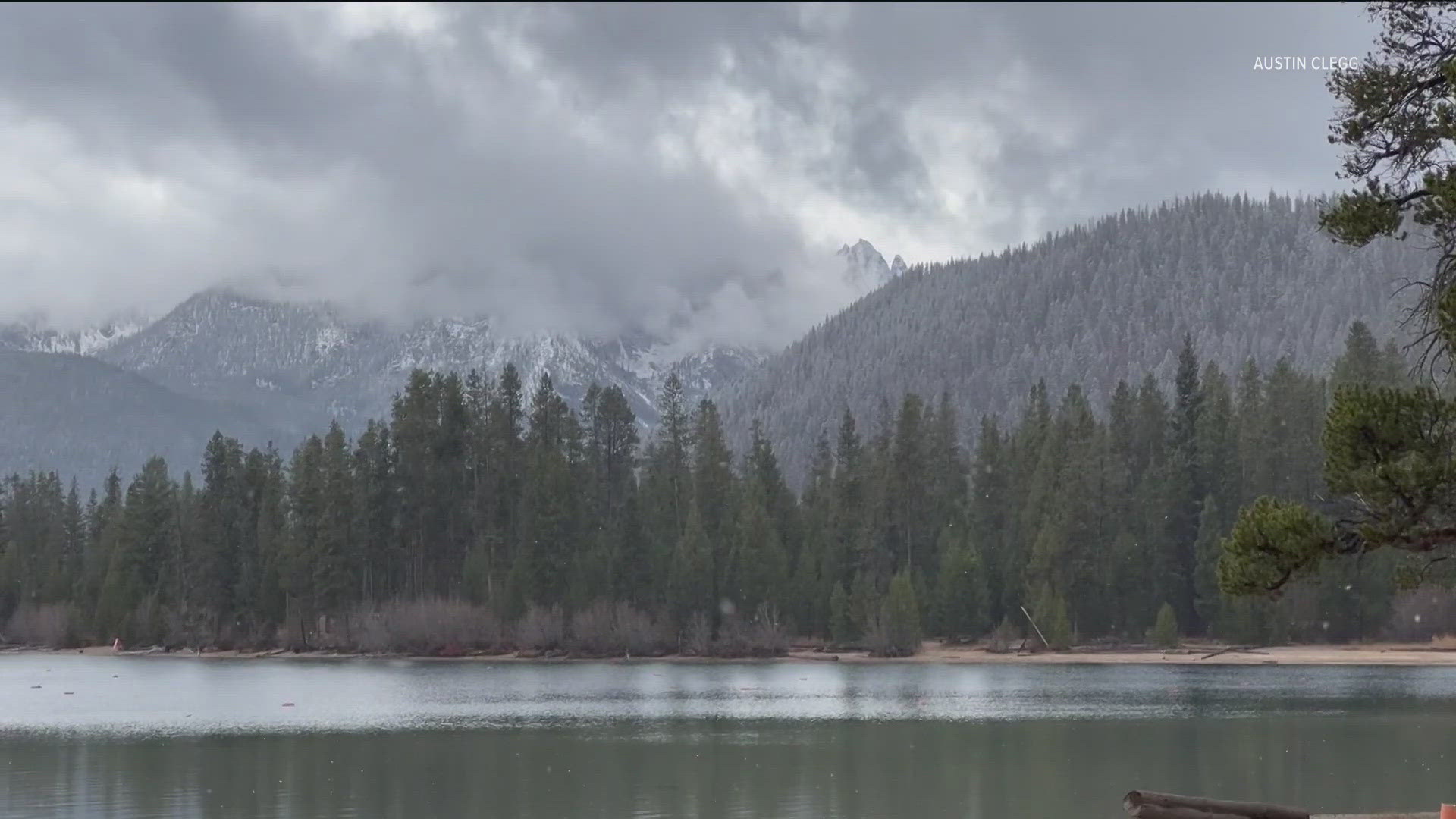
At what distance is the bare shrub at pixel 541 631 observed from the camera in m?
109

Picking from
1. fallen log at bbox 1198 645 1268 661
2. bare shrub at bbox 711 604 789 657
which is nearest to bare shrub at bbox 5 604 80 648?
bare shrub at bbox 711 604 789 657

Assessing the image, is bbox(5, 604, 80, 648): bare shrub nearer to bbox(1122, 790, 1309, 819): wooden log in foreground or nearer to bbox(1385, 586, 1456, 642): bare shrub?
bbox(1385, 586, 1456, 642): bare shrub

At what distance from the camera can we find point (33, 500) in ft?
486

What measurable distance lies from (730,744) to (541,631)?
59054mm

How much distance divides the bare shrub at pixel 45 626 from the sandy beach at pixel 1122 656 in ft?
30.3

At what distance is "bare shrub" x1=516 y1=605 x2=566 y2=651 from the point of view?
109 m

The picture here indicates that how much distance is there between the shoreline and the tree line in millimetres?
1827

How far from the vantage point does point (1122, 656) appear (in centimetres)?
9800

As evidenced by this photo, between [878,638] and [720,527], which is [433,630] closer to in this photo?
[720,527]

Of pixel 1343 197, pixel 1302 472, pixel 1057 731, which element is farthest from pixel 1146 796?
pixel 1302 472

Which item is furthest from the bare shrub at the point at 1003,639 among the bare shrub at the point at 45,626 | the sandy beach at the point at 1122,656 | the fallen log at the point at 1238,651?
the bare shrub at the point at 45,626

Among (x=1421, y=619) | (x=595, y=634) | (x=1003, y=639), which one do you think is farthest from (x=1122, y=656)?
(x=595, y=634)

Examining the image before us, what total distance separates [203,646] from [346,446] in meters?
19.0

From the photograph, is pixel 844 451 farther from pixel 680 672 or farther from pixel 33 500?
pixel 33 500
